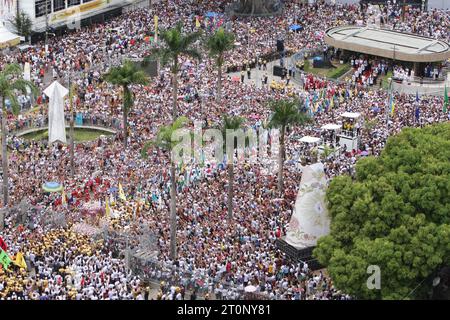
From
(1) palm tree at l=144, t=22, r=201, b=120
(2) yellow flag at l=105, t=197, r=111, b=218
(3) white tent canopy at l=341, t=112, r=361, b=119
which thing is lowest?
→ (2) yellow flag at l=105, t=197, r=111, b=218

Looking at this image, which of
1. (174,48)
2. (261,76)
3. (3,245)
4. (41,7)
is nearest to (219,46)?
(174,48)

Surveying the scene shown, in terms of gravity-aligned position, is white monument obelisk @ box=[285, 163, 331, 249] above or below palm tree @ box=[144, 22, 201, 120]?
below

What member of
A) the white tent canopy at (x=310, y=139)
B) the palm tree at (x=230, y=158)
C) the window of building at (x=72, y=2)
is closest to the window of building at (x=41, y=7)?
the window of building at (x=72, y=2)

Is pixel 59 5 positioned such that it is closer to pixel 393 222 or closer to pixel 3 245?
pixel 3 245

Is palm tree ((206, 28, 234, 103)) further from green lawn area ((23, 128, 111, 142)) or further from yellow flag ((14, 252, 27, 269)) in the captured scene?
yellow flag ((14, 252, 27, 269))

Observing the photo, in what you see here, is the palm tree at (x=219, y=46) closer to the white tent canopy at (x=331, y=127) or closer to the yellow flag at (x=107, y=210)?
the white tent canopy at (x=331, y=127)

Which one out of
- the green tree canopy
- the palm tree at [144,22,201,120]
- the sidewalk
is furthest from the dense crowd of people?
the palm tree at [144,22,201,120]

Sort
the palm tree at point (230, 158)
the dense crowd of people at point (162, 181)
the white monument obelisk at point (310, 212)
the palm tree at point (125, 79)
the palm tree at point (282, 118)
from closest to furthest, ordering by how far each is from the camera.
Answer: the dense crowd of people at point (162, 181) < the white monument obelisk at point (310, 212) < the palm tree at point (230, 158) < the palm tree at point (282, 118) < the palm tree at point (125, 79)
